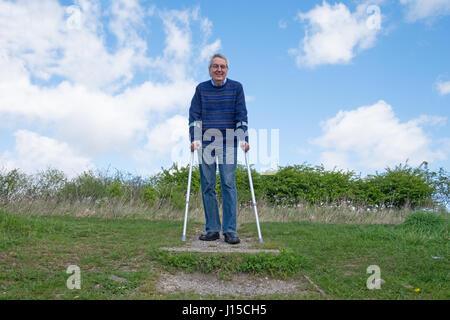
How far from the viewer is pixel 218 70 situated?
213 inches

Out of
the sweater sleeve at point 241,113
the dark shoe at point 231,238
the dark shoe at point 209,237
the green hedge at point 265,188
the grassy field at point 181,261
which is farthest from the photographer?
the green hedge at point 265,188

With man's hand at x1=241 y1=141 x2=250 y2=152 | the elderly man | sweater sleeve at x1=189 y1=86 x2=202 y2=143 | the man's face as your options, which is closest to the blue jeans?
the elderly man

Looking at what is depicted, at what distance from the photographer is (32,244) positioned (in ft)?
16.8

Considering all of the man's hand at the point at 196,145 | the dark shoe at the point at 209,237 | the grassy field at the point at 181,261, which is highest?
the man's hand at the point at 196,145

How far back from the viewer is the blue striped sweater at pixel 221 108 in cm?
549

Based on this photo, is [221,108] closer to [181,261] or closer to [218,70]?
[218,70]

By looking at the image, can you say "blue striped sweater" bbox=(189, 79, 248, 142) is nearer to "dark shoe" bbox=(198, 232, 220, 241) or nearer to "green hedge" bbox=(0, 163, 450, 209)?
"dark shoe" bbox=(198, 232, 220, 241)

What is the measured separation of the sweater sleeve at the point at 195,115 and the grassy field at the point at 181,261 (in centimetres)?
157

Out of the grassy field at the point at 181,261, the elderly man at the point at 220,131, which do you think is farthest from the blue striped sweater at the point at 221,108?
the grassy field at the point at 181,261

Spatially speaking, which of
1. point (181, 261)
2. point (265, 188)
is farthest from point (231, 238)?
point (265, 188)

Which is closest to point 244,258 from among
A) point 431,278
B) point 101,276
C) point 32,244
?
point 101,276

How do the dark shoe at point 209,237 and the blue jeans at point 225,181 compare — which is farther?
the dark shoe at point 209,237

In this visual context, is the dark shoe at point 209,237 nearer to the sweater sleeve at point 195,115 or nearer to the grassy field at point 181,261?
the grassy field at point 181,261

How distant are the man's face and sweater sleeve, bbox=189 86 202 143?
0.34 meters
